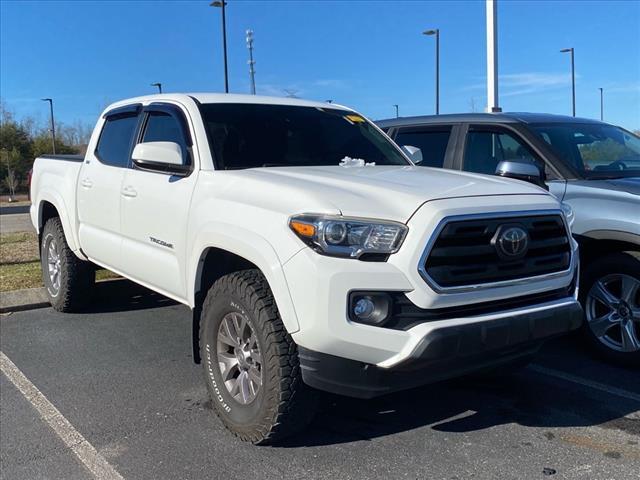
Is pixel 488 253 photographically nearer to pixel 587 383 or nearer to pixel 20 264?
pixel 587 383

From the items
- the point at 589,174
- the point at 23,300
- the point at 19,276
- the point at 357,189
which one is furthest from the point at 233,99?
the point at 19,276

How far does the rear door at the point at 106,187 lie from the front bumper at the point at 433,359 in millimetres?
2566

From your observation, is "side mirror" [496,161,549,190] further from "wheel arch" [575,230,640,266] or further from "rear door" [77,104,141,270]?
"rear door" [77,104,141,270]

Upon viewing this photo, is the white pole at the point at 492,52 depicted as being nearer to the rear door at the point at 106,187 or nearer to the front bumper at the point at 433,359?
the rear door at the point at 106,187

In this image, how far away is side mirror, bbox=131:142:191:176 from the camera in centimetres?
398

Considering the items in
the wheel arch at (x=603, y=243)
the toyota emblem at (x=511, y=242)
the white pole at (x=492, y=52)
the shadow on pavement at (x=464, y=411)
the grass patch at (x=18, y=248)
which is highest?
the white pole at (x=492, y=52)

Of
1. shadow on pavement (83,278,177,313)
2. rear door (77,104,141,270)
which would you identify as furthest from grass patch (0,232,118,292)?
rear door (77,104,141,270)

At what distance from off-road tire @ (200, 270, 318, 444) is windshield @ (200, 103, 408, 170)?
935 mm

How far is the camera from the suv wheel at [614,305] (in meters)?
4.51

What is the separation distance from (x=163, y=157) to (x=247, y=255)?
114 cm

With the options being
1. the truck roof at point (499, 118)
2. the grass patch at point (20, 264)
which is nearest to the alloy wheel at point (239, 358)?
the truck roof at point (499, 118)

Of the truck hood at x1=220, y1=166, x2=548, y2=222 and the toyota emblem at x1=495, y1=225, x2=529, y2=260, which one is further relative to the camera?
the toyota emblem at x1=495, y1=225, x2=529, y2=260

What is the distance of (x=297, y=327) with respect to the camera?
9.68 ft

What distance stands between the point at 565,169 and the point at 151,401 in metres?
3.50
